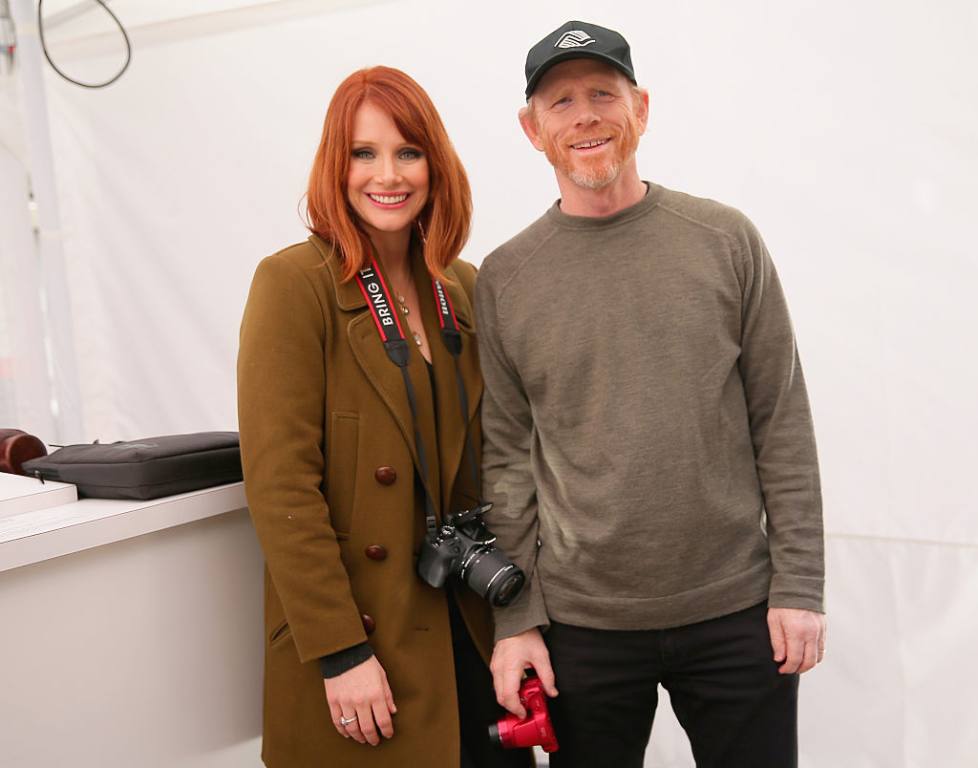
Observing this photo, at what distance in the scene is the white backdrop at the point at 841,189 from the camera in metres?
2.10

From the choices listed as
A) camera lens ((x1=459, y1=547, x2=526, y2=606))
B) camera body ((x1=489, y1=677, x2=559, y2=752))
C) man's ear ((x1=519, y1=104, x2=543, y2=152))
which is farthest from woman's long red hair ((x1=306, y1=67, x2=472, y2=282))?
camera body ((x1=489, y1=677, x2=559, y2=752))

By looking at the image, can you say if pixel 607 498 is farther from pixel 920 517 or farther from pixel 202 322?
pixel 202 322

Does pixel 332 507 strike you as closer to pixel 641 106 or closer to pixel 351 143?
pixel 351 143

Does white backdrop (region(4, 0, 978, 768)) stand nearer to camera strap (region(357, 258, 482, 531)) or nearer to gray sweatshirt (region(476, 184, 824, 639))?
gray sweatshirt (region(476, 184, 824, 639))

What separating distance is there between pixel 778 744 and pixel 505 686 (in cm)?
47

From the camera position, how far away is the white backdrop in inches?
82.7

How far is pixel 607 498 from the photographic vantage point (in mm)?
1438

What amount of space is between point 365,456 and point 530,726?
0.52 meters

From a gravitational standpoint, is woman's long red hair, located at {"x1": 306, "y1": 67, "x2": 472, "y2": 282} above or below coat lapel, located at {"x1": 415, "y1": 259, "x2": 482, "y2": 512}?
above

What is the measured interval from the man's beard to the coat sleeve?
1.67ft

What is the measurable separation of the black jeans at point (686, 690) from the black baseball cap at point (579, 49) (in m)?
0.93

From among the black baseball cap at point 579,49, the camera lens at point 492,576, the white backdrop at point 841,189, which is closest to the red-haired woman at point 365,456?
the camera lens at point 492,576

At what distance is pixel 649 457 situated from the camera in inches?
55.9

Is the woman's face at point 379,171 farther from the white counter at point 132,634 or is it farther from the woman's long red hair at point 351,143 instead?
the white counter at point 132,634
